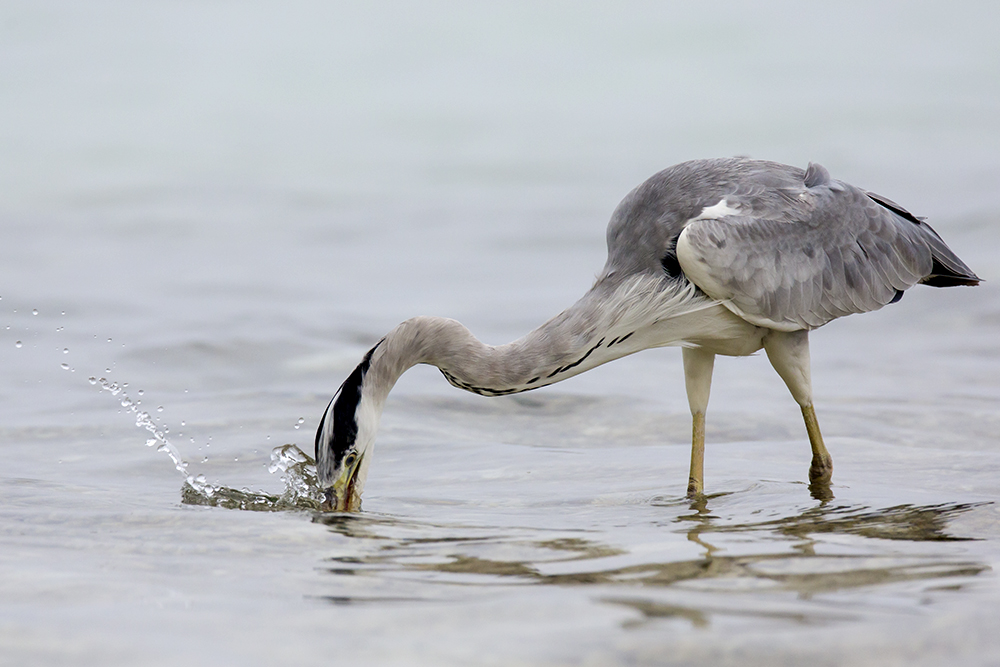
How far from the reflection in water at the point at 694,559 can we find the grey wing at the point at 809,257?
4.39 feet

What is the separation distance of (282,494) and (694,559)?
2322 mm

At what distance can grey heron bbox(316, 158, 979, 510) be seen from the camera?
5629 millimetres

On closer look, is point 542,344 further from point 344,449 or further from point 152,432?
point 152,432

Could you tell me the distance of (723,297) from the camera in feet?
19.6

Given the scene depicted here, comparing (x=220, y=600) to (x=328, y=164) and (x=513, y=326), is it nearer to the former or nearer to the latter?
(x=513, y=326)

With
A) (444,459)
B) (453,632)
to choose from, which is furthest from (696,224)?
(453,632)

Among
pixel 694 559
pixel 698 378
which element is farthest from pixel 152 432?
pixel 694 559

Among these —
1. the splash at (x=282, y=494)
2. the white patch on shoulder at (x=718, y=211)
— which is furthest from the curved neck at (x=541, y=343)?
the splash at (x=282, y=494)

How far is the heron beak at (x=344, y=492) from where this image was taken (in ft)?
17.5

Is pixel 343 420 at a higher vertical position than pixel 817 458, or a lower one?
higher

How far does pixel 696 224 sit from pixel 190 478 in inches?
115

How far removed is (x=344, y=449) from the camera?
5.30 metres

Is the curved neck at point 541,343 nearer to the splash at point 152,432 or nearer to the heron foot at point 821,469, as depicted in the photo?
the heron foot at point 821,469

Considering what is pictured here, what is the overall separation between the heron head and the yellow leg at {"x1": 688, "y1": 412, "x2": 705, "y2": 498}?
1.60 meters
